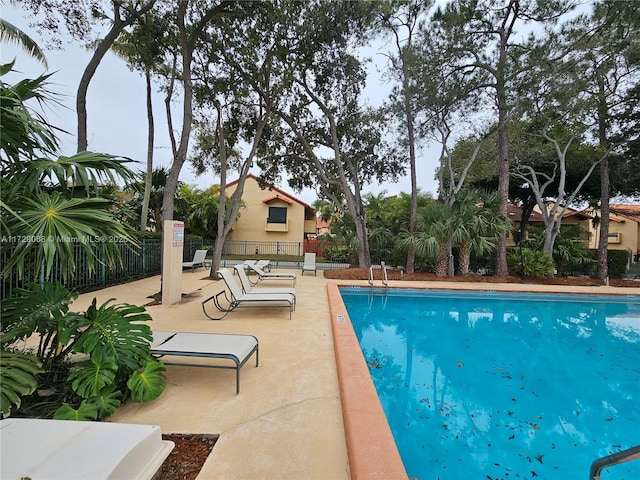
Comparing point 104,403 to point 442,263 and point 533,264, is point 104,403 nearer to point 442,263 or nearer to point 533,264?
point 442,263

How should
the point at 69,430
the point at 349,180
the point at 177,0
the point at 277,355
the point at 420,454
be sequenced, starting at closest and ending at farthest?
1. the point at 69,430
2. the point at 420,454
3. the point at 277,355
4. the point at 177,0
5. the point at 349,180

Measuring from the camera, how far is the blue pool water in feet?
9.78

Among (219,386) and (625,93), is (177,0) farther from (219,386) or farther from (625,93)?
(625,93)

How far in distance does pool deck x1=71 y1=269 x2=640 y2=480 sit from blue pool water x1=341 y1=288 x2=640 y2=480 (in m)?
0.78

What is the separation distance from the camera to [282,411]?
291 centimetres

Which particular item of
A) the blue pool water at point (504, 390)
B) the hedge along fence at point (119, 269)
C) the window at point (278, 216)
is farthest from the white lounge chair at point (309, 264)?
the window at point (278, 216)

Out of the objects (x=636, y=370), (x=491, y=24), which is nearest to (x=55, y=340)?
(x=636, y=370)

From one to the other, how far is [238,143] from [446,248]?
1042cm

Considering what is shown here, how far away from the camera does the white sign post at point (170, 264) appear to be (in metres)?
7.24

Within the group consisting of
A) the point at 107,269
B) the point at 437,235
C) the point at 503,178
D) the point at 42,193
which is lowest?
the point at 107,269

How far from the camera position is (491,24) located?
42.9 ft

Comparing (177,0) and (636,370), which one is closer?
(636,370)

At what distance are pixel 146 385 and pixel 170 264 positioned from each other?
4.86 meters

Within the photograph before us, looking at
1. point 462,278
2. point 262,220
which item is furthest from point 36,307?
point 262,220
